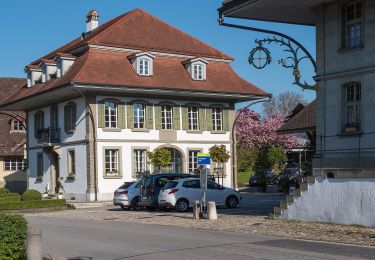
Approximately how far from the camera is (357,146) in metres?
21.7

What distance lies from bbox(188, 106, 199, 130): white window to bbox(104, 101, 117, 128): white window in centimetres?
557

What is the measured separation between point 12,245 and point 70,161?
3146 cm

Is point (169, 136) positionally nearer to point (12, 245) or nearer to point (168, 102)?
point (168, 102)

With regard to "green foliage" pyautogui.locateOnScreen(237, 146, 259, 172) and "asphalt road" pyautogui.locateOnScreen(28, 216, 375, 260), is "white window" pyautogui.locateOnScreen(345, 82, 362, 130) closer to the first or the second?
"asphalt road" pyautogui.locateOnScreen(28, 216, 375, 260)

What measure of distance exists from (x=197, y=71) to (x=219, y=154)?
18.6 ft

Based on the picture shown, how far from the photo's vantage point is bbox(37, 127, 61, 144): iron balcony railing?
1798 inches

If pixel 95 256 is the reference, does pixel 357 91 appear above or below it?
above

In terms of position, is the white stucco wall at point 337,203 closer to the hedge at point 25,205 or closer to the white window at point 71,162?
the hedge at point 25,205

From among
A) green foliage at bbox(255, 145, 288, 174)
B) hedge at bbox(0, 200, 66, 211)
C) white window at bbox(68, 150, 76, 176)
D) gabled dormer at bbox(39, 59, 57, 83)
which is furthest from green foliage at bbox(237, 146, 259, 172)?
hedge at bbox(0, 200, 66, 211)

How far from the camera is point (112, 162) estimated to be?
42125 millimetres

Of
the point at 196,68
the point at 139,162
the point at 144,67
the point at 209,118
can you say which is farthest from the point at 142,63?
the point at 209,118

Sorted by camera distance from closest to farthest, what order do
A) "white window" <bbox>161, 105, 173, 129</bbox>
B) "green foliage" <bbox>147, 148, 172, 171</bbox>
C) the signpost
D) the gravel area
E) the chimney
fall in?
the gravel area < the signpost < "green foliage" <bbox>147, 148, 172, 171</bbox> < "white window" <bbox>161, 105, 173, 129</bbox> < the chimney

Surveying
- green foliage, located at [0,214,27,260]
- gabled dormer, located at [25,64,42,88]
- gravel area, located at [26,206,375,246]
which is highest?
gabled dormer, located at [25,64,42,88]

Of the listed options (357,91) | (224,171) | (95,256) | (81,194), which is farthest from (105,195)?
(95,256)
